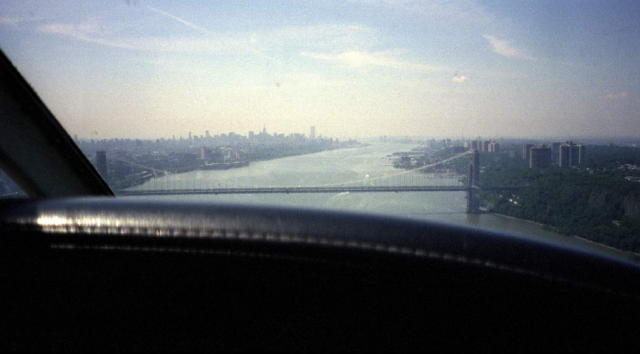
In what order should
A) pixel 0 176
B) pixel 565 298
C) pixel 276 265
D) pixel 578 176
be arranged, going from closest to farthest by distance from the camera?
pixel 565 298
pixel 276 265
pixel 578 176
pixel 0 176

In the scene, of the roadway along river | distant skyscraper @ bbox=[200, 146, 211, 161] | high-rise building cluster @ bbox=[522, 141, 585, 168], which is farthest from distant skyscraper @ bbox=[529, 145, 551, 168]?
distant skyscraper @ bbox=[200, 146, 211, 161]

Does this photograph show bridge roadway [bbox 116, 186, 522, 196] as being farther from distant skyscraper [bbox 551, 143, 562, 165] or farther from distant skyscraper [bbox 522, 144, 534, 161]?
distant skyscraper [bbox 551, 143, 562, 165]

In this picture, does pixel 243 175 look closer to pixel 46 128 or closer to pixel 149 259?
pixel 46 128

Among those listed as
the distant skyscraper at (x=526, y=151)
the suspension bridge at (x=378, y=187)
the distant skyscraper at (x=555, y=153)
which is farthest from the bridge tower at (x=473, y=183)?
the distant skyscraper at (x=555, y=153)

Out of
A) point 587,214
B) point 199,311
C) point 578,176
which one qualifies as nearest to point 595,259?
point 199,311

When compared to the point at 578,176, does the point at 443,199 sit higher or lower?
lower

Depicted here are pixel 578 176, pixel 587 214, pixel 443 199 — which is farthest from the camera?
pixel 443 199

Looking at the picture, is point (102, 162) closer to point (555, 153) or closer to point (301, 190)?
point (301, 190)
